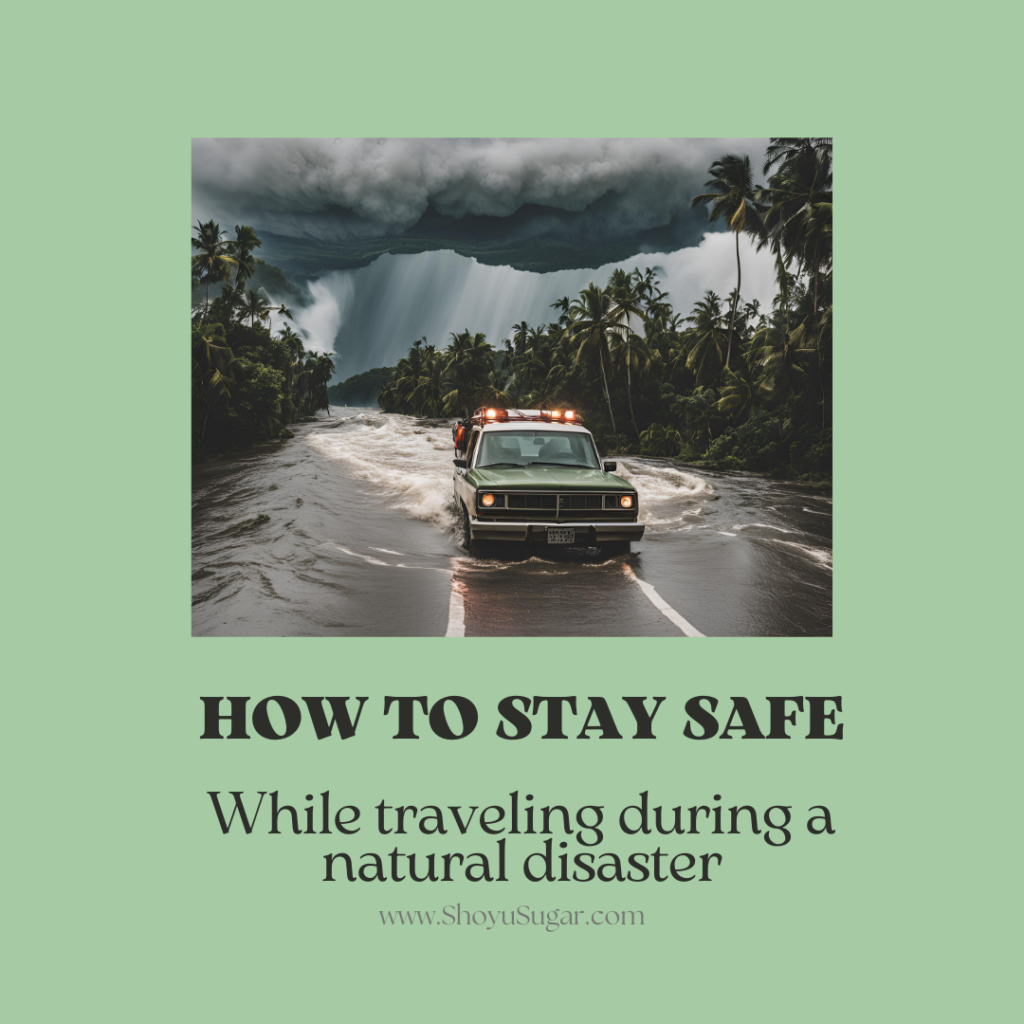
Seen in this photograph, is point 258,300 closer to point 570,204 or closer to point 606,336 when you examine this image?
point 606,336

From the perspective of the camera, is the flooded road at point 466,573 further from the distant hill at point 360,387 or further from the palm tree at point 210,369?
the palm tree at point 210,369

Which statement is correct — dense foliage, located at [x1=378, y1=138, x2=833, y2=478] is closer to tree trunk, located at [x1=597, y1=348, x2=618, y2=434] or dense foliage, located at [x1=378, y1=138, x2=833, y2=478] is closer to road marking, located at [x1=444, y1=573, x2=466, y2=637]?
tree trunk, located at [x1=597, y1=348, x2=618, y2=434]

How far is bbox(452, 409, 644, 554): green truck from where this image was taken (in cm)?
880

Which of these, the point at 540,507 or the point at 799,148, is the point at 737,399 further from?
the point at 540,507

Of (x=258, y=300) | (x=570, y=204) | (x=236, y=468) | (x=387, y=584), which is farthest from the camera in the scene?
(x=258, y=300)

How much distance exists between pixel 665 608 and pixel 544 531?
1924 mm

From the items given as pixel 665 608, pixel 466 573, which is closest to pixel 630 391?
pixel 466 573

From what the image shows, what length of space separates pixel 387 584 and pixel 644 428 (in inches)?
1760

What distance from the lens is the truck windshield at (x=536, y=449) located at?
406 inches

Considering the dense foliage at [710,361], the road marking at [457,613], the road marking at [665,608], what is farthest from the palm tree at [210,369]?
the road marking at [665,608]

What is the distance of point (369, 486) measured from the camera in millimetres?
18297

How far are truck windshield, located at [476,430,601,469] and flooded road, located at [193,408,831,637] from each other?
1.28 m

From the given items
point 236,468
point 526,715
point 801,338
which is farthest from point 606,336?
point 526,715

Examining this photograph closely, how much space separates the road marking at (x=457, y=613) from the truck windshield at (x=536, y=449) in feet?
8.98
